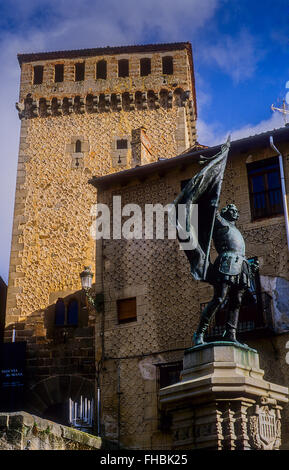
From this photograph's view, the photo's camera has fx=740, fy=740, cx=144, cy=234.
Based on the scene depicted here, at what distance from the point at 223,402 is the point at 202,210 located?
2813 mm

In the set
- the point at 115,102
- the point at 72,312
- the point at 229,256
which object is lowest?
the point at 229,256

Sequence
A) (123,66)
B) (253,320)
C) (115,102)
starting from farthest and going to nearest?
(123,66) < (115,102) < (253,320)

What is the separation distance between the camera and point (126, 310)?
20688mm

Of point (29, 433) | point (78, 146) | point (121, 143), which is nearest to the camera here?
point (29, 433)

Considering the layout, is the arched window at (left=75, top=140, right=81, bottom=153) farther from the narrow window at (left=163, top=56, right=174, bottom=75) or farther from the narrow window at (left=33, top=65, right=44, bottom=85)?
the narrow window at (left=163, top=56, right=174, bottom=75)

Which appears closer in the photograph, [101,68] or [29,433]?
[29,433]

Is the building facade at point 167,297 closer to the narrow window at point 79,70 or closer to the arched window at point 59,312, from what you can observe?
the arched window at point 59,312

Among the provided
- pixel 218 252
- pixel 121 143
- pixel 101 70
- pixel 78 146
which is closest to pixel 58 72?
pixel 101 70

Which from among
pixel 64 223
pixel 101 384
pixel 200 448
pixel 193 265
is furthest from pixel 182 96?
pixel 200 448

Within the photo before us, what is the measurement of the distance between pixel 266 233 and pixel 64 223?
33.0 feet

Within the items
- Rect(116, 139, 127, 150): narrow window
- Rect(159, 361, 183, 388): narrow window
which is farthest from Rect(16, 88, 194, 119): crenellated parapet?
Rect(159, 361, 183, 388): narrow window

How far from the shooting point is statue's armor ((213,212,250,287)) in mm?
10062

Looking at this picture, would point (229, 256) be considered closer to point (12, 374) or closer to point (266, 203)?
point (266, 203)

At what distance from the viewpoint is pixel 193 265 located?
10.3 m
